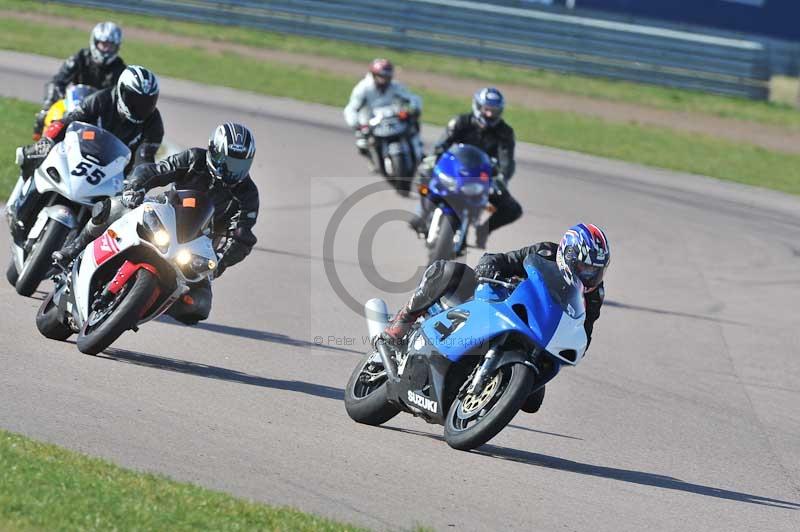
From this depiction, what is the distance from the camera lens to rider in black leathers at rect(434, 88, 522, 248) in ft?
47.2

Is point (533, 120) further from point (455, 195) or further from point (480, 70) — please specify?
point (455, 195)

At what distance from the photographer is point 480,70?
1272 inches

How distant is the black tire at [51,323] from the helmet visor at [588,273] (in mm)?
3255

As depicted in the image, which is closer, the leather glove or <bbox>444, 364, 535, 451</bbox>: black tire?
<bbox>444, 364, 535, 451</bbox>: black tire

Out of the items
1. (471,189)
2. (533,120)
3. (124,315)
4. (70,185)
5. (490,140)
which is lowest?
(533,120)

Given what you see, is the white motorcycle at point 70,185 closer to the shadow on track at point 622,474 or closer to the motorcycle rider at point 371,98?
the shadow on track at point 622,474

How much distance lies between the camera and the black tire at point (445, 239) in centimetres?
1344

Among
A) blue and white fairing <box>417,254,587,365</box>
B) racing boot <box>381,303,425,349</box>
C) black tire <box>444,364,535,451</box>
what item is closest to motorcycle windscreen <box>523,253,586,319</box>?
blue and white fairing <box>417,254,587,365</box>

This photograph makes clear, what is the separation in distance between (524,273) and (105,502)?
3.16 meters

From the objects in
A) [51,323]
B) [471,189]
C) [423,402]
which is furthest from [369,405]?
[471,189]

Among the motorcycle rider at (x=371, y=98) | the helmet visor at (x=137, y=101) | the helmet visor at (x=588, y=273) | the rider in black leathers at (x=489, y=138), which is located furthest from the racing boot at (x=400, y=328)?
the motorcycle rider at (x=371, y=98)

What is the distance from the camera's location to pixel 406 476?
704cm

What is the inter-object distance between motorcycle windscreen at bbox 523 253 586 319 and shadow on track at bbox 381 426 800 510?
87cm

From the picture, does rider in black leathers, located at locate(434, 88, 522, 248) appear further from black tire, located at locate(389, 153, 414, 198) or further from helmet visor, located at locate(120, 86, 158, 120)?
helmet visor, located at locate(120, 86, 158, 120)
